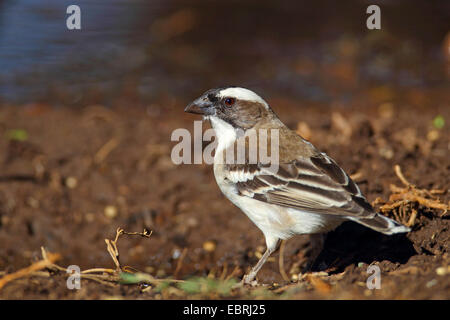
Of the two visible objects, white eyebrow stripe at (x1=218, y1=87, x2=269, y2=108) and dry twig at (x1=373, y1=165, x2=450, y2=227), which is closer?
dry twig at (x1=373, y1=165, x2=450, y2=227)

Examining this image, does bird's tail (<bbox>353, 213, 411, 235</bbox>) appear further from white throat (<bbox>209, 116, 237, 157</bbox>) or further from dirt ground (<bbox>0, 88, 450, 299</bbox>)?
white throat (<bbox>209, 116, 237, 157</bbox>)

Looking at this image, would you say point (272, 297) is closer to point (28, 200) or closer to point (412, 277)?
point (412, 277)

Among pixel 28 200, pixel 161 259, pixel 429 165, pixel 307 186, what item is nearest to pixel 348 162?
pixel 429 165

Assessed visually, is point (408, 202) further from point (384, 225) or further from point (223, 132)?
point (223, 132)

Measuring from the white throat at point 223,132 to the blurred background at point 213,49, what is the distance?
5.08m

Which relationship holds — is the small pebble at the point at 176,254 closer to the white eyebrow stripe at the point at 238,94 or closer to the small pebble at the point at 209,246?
the small pebble at the point at 209,246

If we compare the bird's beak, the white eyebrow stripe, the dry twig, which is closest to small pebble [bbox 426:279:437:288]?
the dry twig

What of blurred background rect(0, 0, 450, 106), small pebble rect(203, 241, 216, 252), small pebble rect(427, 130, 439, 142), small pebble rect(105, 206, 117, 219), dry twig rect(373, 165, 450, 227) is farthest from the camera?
blurred background rect(0, 0, 450, 106)

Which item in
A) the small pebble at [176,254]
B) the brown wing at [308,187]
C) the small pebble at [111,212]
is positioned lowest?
the small pebble at [176,254]

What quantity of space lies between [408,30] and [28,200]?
31.0ft

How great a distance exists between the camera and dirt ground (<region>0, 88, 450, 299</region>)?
4.55m

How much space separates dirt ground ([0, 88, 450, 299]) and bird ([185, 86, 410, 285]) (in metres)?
0.41

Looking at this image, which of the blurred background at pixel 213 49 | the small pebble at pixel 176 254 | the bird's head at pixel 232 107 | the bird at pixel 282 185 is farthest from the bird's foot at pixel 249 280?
the blurred background at pixel 213 49

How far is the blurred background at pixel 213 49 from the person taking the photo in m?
11.3
